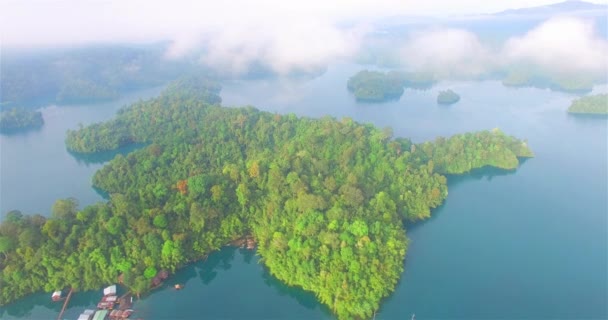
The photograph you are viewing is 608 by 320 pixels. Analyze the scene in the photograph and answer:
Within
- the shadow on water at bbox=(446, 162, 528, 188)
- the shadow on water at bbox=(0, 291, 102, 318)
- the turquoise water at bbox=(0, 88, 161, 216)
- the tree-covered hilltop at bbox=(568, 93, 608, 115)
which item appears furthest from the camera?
the tree-covered hilltop at bbox=(568, 93, 608, 115)

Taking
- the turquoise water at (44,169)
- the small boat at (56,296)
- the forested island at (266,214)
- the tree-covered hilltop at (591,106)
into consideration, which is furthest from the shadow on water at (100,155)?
the tree-covered hilltop at (591,106)

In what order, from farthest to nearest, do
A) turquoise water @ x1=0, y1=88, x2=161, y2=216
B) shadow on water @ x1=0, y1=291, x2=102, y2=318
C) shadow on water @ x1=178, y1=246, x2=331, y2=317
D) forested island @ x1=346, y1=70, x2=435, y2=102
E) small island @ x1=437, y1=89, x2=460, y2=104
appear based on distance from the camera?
forested island @ x1=346, y1=70, x2=435, y2=102
small island @ x1=437, y1=89, x2=460, y2=104
turquoise water @ x1=0, y1=88, x2=161, y2=216
shadow on water @ x1=178, y1=246, x2=331, y2=317
shadow on water @ x1=0, y1=291, x2=102, y2=318

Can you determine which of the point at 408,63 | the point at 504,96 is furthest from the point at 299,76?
the point at 504,96

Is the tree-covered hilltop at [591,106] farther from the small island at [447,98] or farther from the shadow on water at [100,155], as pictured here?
the shadow on water at [100,155]

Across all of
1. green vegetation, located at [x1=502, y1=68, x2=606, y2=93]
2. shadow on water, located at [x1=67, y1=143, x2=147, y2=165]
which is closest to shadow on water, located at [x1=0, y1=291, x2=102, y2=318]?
shadow on water, located at [x1=67, y1=143, x2=147, y2=165]

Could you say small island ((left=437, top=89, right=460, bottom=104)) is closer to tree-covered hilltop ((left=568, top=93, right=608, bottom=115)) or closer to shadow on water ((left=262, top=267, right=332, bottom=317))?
tree-covered hilltop ((left=568, top=93, right=608, bottom=115))

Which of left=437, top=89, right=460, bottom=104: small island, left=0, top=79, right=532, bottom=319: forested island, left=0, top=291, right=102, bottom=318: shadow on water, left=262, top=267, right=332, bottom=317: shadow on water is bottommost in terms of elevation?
left=262, top=267, right=332, bottom=317: shadow on water

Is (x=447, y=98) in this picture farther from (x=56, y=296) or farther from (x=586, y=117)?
(x=56, y=296)
